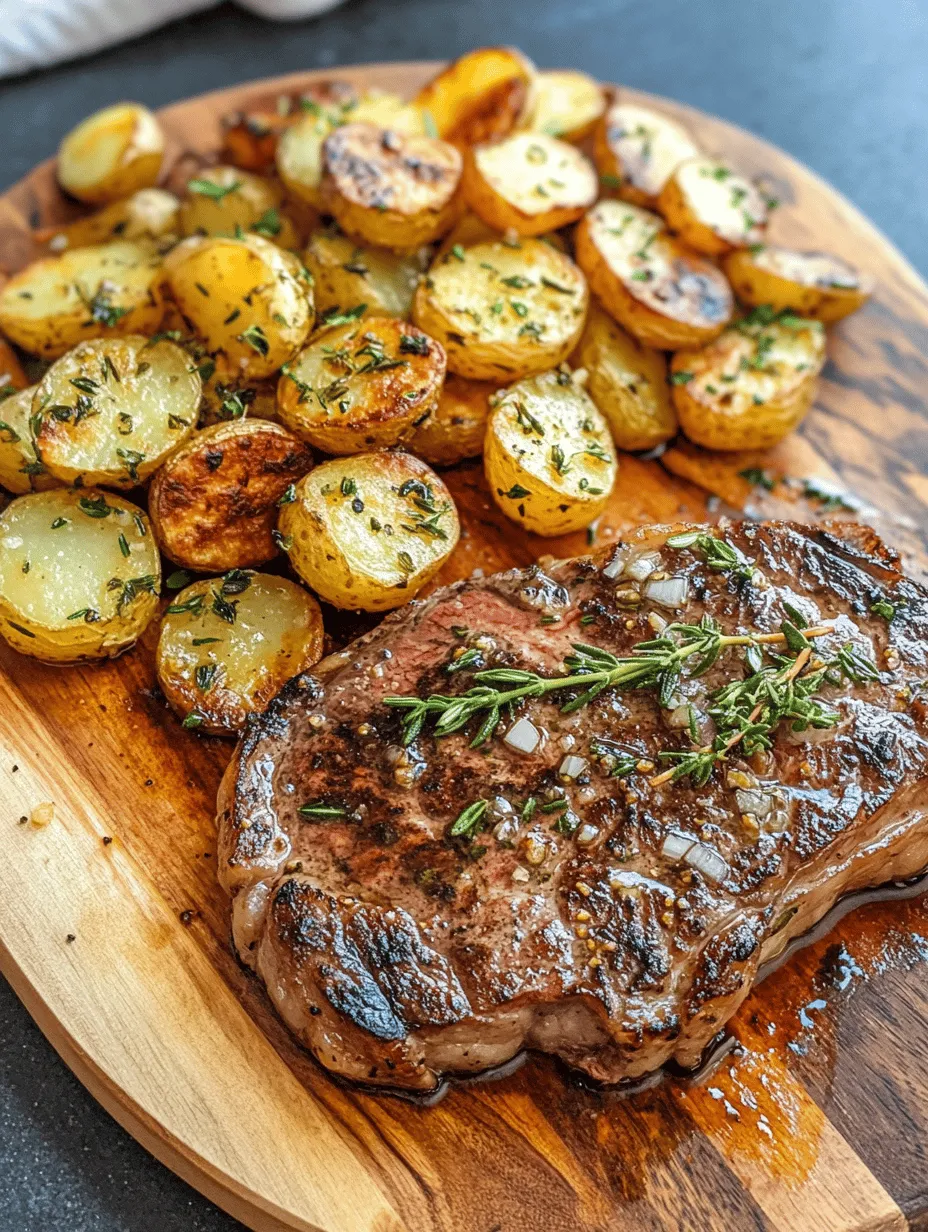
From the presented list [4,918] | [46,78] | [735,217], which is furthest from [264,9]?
[4,918]

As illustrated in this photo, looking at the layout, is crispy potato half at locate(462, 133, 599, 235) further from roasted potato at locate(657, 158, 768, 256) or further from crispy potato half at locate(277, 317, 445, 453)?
crispy potato half at locate(277, 317, 445, 453)

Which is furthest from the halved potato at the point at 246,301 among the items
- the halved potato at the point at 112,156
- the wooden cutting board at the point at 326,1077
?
the wooden cutting board at the point at 326,1077

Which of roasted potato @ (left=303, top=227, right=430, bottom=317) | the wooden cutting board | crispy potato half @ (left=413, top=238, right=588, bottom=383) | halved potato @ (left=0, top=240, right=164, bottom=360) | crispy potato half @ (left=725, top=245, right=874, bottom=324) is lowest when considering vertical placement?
the wooden cutting board

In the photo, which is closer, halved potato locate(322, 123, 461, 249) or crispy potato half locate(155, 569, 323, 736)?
crispy potato half locate(155, 569, 323, 736)

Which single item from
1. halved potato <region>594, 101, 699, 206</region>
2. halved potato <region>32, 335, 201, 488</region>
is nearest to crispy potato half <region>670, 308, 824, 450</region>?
halved potato <region>594, 101, 699, 206</region>

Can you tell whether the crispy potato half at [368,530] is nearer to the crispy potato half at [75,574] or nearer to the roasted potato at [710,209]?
the crispy potato half at [75,574]

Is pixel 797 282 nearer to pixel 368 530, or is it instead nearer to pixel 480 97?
pixel 480 97

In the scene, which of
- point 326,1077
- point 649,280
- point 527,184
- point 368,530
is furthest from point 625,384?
point 326,1077
